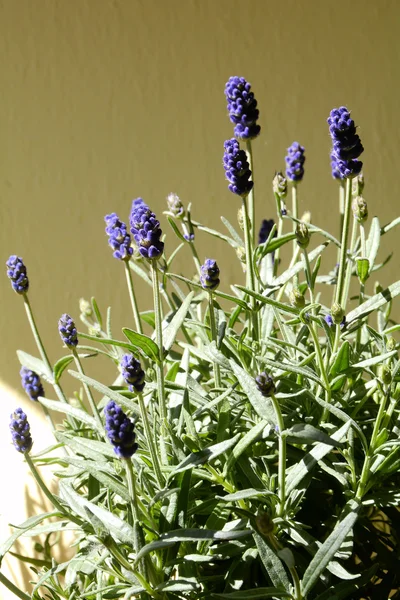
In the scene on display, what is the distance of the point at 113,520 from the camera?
50 cm

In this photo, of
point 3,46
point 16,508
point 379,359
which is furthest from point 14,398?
point 379,359

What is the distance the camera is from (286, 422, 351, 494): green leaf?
51 cm

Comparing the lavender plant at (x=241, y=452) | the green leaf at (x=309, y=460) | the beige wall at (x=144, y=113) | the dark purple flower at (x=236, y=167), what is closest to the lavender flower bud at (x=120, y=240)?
the lavender plant at (x=241, y=452)

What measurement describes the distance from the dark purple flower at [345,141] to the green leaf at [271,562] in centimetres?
25

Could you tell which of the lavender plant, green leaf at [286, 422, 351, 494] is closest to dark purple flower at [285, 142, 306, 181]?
the lavender plant

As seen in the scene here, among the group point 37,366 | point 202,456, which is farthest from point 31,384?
point 202,456

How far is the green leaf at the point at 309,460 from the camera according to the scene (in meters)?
0.51

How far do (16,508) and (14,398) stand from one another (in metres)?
0.15

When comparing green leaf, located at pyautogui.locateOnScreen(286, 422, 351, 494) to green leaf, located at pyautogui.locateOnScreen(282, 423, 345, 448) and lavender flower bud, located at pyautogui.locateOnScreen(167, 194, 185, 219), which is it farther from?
lavender flower bud, located at pyautogui.locateOnScreen(167, 194, 185, 219)

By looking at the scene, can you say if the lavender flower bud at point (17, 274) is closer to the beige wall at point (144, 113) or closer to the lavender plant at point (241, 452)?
the lavender plant at point (241, 452)

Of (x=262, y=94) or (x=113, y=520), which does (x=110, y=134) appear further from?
(x=113, y=520)

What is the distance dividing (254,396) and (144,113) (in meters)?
0.59

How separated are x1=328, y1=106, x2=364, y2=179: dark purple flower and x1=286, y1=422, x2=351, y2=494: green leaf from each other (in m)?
0.18

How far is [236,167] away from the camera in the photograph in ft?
1.72
